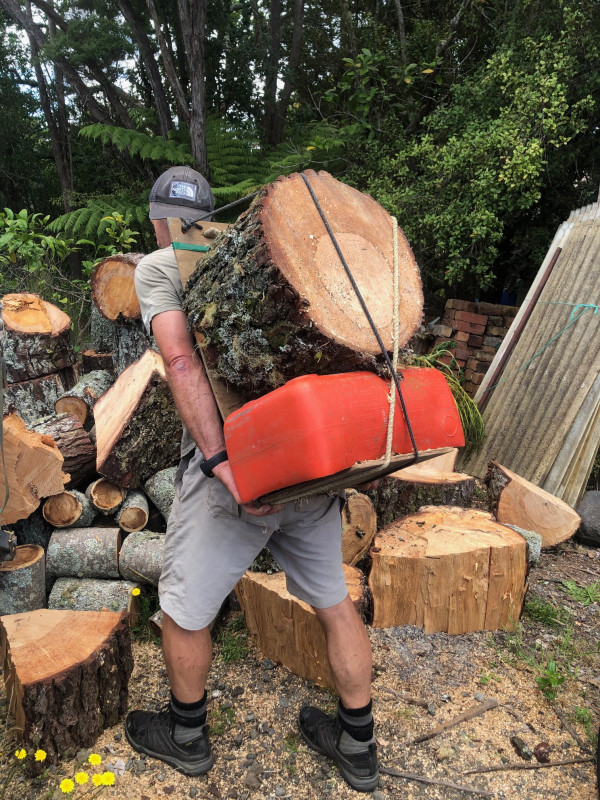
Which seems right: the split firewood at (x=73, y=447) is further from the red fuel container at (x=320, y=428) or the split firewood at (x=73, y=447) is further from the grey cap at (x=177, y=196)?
the red fuel container at (x=320, y=428)

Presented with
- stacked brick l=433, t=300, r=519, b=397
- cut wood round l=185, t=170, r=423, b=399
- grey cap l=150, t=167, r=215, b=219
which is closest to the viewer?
cut wood round l=185, t=170, r=423, b=399

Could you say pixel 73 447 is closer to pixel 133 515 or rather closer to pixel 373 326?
pixel 133 515

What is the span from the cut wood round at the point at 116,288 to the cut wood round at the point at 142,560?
1554 millimetres

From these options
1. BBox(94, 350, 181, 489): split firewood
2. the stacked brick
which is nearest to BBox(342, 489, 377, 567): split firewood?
BBox(94, 350, 181, 489): split firewood

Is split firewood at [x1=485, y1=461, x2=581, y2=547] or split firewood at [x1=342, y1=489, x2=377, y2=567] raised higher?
split firewood at [x1=342, y1=489, x2=377, y2=567]

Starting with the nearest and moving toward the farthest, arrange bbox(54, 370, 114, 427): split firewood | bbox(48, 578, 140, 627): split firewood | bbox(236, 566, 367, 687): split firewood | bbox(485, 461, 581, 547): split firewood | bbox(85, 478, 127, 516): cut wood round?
bbox(236, 566, 367, 687): split firewood → bbox(48, 578, 140, 627): split firewood → bbox(85, 478, 127, 516): cut wood round → bbox(485, 461, 581, 547): split firewood → bbox(54, 370, 114, 427): split firewood

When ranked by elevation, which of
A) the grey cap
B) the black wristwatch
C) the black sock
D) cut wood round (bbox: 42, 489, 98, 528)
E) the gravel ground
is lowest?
the gravel ground

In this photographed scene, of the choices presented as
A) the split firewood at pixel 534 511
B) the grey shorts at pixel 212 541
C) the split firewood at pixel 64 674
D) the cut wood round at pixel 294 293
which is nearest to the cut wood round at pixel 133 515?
the split firewood at pixel 64 674

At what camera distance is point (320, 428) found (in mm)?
1222

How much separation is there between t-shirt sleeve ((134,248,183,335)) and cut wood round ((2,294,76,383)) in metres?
2.05

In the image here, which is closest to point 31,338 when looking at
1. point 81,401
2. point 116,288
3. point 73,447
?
point 81,401

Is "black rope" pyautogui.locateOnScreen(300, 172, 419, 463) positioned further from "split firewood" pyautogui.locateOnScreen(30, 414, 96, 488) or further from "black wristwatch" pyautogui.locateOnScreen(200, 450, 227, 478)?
"split firewood" pyautogui.locateOnScreen(30, 414, 96, 488)

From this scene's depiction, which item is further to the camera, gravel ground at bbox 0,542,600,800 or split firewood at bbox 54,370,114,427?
split firewood at bbox 54,370,114,427

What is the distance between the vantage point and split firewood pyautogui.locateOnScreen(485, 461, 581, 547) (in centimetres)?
320
